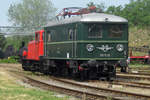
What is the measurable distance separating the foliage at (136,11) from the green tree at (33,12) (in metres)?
12.2

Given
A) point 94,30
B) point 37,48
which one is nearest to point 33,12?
point 37,48

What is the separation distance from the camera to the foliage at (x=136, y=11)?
50612 mm

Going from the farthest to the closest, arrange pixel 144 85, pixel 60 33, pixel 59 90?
pixel 60 33, pixel 144 85, pixel 59 90

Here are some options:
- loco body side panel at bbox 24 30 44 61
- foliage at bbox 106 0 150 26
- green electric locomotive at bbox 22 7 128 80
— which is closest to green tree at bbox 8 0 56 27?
foliage at bbox 106 0 150 26

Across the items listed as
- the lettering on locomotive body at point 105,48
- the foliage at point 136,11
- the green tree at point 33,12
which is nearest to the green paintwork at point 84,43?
the lettering on locomotive body at point 105,48

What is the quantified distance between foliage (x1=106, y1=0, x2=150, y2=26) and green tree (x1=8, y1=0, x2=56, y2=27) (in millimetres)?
12173

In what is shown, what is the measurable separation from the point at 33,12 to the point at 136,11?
1934 centimetres

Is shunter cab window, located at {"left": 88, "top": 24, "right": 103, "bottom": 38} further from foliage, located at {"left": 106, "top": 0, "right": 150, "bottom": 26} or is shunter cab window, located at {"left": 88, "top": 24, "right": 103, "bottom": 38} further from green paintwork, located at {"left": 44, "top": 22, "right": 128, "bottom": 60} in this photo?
foliage, located at {"left": 106, "top": 0, "right": 150, "bottom": 26}

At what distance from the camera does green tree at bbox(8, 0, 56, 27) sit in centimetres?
5766

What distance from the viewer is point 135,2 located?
5791 cm

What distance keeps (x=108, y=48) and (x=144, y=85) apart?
8.25 feet

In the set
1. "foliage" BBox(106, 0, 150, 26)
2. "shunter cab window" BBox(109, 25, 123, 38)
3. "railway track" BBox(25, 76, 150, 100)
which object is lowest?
"railway track" BBox(25, 76, 150, 100)

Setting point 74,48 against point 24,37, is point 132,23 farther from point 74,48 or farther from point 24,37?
point 74,48

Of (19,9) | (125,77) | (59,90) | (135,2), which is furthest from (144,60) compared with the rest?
(19,9)
